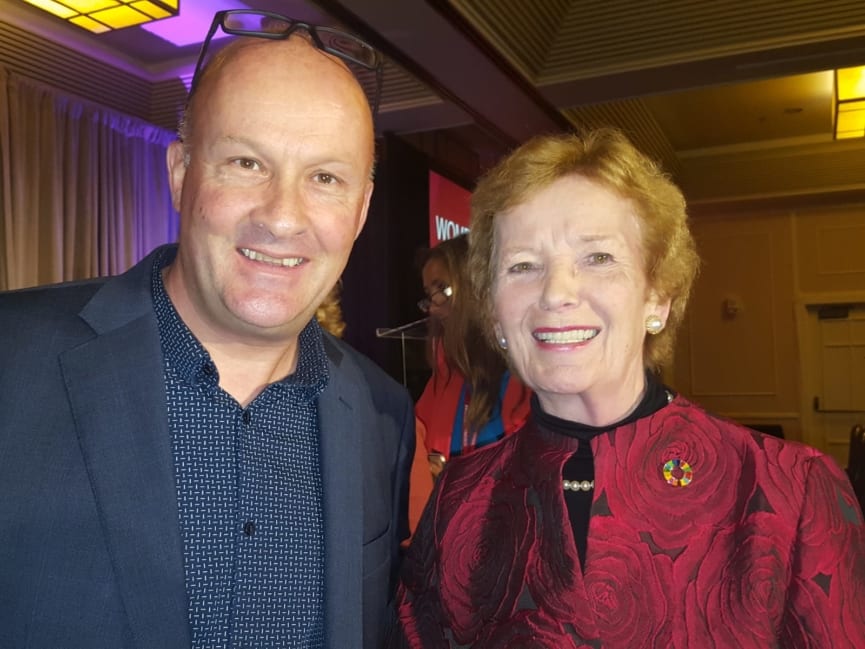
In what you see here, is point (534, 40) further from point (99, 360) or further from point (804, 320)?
point (804, 320)

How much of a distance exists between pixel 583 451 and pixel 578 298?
0.30 m

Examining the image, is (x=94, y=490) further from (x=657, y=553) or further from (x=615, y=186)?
(x=615, y=186)

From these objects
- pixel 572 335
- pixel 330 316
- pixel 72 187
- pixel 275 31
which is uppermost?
pixel 72 187

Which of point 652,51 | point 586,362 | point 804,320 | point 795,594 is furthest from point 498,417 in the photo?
point 804,320

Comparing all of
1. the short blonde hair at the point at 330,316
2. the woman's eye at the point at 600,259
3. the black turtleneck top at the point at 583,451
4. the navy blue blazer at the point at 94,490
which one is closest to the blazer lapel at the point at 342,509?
the navy blue blazer at the point at 94,490

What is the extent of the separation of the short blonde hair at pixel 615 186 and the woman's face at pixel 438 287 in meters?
1.41

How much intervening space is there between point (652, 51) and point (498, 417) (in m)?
3.46

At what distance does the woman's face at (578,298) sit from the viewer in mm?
1439

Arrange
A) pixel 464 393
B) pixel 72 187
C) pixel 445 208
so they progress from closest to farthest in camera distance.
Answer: pixel 464 393 → pixel 72 187 → pixel 445 208

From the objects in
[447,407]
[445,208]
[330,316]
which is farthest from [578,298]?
[445,208]

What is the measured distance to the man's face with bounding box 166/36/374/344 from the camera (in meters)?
1.36

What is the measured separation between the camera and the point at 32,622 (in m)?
1.14

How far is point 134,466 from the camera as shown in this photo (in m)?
1.22

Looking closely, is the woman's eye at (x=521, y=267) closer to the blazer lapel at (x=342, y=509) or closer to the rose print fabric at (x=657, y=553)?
the rose print fabric at (x=657, y=553)
